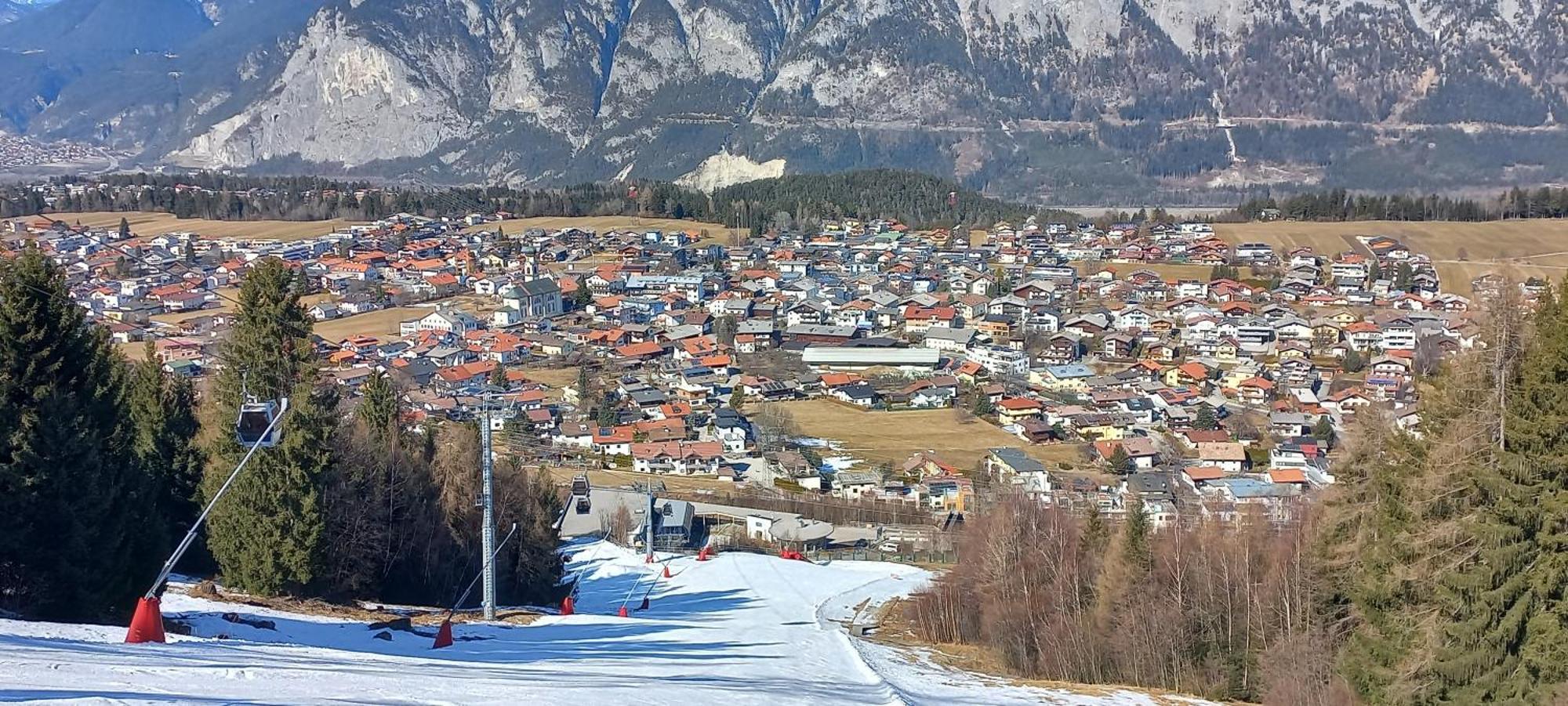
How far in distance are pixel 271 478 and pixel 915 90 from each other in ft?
377

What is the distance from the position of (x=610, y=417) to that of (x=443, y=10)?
11162cm

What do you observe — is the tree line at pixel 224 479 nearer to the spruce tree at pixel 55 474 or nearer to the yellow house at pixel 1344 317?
the spruce tree at pixel 55 474

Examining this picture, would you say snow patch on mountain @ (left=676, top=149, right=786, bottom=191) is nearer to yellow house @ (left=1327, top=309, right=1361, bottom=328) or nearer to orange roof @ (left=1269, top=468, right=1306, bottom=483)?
yellow house @ (left=1327, top=309, right=1361, bottom=328)

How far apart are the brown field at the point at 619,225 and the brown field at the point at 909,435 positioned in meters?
36.8

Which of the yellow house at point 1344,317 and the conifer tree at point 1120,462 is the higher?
the yellow house at point 1344,317

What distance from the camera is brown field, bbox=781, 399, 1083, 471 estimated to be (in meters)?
28.1

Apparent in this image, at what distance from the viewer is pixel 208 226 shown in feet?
218

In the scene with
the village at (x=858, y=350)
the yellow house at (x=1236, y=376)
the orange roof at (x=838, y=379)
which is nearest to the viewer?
the village at (x=858, y=350)

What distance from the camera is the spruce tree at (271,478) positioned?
1049cm

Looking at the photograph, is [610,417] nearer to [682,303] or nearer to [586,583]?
[586,583]

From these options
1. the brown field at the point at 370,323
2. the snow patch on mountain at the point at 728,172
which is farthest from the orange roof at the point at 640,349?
the snow patch on mountain at the point at 728,172

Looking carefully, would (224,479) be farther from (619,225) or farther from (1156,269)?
(619,225)

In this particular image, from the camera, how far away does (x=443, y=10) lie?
432ft

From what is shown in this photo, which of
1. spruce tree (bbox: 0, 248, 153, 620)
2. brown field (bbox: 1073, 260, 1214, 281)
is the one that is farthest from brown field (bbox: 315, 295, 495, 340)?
spruce tree (bbox: 0, 248, 153, 620)
